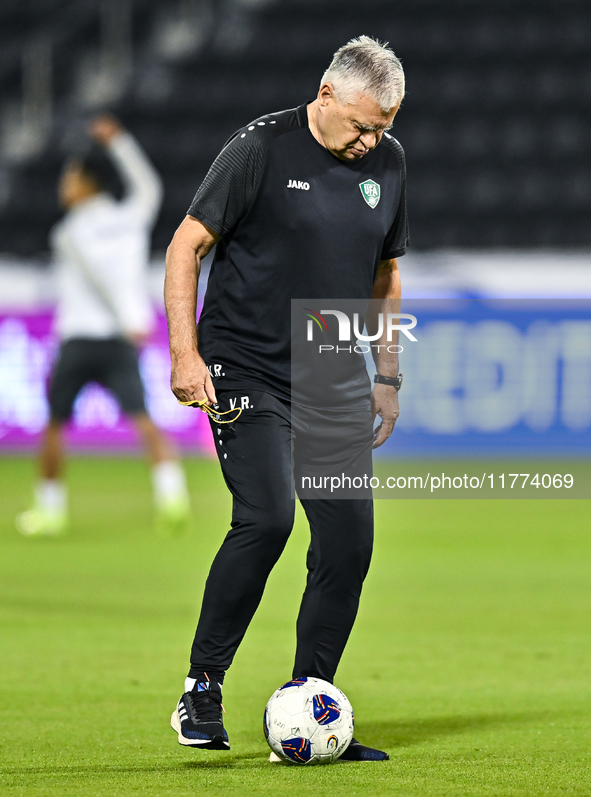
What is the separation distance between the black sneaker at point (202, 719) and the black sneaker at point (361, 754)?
1.12 ft

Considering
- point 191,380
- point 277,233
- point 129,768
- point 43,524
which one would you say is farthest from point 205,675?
point 43,524

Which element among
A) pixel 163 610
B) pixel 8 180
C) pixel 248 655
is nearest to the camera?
pixel 248 655

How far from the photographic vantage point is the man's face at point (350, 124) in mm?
3502

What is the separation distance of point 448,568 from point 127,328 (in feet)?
9.28

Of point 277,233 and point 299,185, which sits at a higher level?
point 299,185

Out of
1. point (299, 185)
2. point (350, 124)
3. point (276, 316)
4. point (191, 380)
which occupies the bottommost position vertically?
point (191, 380)

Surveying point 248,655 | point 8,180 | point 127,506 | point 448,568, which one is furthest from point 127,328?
point 8,180

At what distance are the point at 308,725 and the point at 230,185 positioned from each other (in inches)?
58.6

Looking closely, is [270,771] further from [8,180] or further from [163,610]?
[8,180]

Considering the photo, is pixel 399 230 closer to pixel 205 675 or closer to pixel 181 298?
pixel 181 298

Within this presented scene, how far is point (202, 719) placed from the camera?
3.57 meters

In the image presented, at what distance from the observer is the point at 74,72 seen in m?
19.0

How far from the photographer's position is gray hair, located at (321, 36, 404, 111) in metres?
3.49

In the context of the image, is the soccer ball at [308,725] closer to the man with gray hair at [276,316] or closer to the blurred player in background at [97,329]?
the man with gray hair at [276,316]
